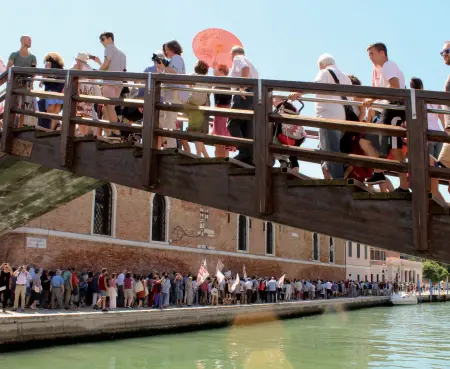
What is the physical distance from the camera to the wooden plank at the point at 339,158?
161 inches

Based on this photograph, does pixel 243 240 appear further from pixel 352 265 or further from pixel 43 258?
pixel 352 265

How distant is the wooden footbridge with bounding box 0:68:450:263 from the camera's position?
13.0ft

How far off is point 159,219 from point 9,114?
61.9 ft

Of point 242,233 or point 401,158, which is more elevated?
point 242,233

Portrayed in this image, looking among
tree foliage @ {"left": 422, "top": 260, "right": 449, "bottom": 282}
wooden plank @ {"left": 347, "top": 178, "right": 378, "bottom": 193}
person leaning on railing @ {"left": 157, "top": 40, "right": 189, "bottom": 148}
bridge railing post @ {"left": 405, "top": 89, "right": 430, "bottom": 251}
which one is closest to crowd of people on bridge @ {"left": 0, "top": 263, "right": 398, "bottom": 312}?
person leaning on railing @ {"left": 157, "top": 40, "right": 189, "bottom": 148}

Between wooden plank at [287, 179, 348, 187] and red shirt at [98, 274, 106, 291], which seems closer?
wooden plank at [287, 179, 348, 187]

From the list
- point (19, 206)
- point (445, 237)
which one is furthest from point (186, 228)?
point (445, 237)

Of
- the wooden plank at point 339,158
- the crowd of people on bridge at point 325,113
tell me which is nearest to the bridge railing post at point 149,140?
the crowd of people on bridge at point 325,113

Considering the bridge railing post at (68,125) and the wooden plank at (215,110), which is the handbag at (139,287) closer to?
the bridge railing post at (68,125)

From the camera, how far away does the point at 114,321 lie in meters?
15.7

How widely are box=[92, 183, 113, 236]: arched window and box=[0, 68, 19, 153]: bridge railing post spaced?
15363mm

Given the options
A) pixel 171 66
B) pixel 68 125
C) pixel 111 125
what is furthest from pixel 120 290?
pixel 111 125

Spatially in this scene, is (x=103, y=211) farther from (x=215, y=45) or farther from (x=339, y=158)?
(x=339, y=158)

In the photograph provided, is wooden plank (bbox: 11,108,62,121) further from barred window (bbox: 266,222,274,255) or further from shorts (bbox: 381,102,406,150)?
barred window (bbox: 266,222,274,255)
